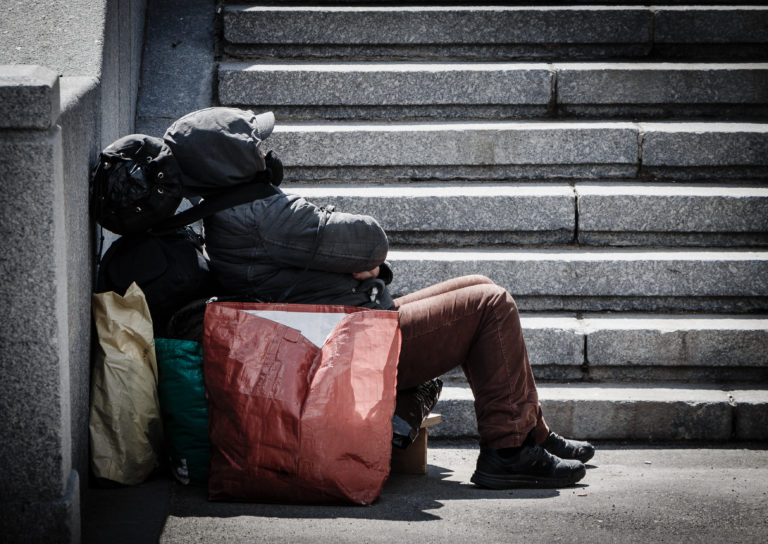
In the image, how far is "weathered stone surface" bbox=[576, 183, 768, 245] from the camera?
510cm

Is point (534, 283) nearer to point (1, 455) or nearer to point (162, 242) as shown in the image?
point (162, 242)

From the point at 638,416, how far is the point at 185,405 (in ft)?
7.41

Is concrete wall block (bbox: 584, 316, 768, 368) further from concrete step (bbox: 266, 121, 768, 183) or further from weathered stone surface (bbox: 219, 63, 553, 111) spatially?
weathered stone surface (bbox: 219, 63, 553, 111)

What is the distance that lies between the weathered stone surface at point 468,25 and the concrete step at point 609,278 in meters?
1.58

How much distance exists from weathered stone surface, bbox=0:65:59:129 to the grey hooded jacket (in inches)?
37.8

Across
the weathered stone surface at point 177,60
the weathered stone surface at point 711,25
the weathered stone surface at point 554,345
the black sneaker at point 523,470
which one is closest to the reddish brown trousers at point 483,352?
the black sneaker at point 523,470

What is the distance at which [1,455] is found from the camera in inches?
107

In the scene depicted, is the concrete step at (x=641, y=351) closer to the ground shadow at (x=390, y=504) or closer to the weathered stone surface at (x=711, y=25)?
the ground shadow at (x=390, y=504)

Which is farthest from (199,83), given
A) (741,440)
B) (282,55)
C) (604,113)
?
(741,440)

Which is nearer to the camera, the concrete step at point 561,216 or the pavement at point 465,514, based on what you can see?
the pavement at point 465,514

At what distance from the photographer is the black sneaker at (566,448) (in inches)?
161

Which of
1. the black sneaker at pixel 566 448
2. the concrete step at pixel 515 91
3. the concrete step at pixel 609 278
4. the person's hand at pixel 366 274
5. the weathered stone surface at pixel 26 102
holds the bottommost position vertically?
the black sneaker at pixel 566 448

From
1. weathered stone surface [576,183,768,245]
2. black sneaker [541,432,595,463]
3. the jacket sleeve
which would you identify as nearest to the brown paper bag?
the jacket sleeve

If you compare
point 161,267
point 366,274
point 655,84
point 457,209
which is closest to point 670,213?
point 655,84
